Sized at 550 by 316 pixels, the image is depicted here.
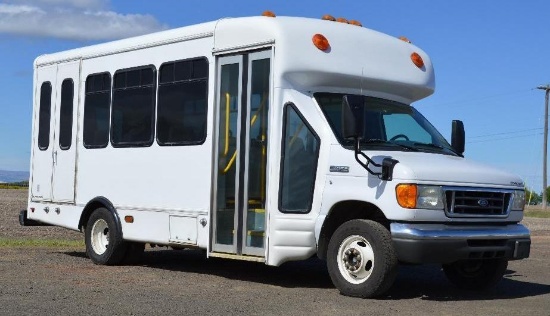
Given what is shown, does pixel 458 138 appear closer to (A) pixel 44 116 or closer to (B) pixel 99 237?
(B) pixel 99 237

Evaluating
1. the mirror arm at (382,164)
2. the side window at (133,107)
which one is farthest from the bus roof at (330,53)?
the mirror arm at (382,164)

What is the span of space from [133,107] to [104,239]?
1.94m

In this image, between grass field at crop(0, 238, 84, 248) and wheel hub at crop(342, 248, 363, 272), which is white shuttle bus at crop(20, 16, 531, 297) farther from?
grass field at crop(0, 238, 84, 248)

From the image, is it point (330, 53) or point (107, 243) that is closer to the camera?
point (330, 53)

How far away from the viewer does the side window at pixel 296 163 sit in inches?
388

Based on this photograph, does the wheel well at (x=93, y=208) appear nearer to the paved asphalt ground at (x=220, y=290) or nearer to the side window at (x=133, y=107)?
the paved asphalt ground at (x=220, y=290)

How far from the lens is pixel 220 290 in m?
9.93

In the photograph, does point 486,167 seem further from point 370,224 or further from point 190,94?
point 190,94

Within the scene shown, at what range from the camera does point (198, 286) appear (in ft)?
33.7

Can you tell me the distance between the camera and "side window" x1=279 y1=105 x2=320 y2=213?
985 cm

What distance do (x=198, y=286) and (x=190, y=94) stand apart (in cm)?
247

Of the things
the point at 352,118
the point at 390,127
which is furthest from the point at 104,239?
the point at 352,118

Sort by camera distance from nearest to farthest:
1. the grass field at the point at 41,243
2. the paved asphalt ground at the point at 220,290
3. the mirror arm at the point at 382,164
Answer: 1. the paved asphalt ground at the point at 220,290
2. the mirror arm at the point at 382,164
3. the grass field at the point at 41,243

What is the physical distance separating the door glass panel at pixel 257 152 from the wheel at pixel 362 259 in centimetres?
104
